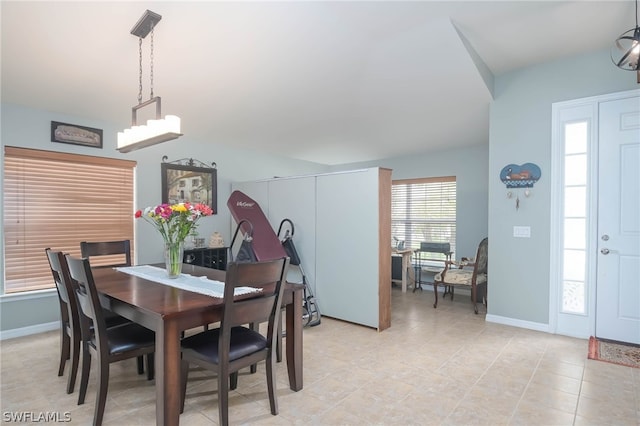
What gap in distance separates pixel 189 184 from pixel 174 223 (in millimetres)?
2599

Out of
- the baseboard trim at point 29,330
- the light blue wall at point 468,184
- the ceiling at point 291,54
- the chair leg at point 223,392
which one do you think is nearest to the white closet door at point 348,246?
the ceiling at point 291,54

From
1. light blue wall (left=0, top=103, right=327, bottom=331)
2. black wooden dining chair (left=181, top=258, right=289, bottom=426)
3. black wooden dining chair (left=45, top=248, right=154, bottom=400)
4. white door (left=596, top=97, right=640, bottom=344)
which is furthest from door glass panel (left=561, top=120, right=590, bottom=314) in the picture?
light blue wall (left=0, top=103, right=327, bottom=331)

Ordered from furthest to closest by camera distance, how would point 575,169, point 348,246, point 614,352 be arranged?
1. point 348,246
2. point 575,169
3. point 614,352

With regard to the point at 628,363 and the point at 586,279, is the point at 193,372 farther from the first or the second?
the point at 586,279

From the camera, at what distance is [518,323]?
12.7 feet

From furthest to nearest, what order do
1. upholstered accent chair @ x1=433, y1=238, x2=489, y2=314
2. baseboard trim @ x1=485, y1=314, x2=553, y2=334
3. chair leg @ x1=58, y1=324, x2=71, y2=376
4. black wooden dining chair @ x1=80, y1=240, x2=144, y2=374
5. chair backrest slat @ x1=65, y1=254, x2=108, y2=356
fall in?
upholstered accent chair @ x1=433, y1=238, x2=489, y2=314 → baseboard trim @ x1=485, y1=314, x2=553, y2=334 → black wooden dining chair @ x1=80, y1=240, x2=144, y2=374 → chair leg @ x1=58, y1=324, x2=71, y2=376 → chair backrest slat @ x1=65, y1=254, x2=108, y2=356

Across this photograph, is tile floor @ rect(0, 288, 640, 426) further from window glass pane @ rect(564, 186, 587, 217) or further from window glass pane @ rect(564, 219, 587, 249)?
window glass pane @ rect(564, 186, 587, 217)

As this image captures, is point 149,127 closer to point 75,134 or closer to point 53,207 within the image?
point 75,134

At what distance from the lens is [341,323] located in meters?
4.11

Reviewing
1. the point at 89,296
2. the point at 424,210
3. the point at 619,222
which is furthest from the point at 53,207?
the point at 619,222

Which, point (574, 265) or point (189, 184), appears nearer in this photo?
point (574, 265)

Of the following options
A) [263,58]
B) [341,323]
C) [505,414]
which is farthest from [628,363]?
[263,58]

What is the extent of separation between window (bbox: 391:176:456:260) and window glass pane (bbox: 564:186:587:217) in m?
2.36

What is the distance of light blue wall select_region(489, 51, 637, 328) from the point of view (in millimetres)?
3594
